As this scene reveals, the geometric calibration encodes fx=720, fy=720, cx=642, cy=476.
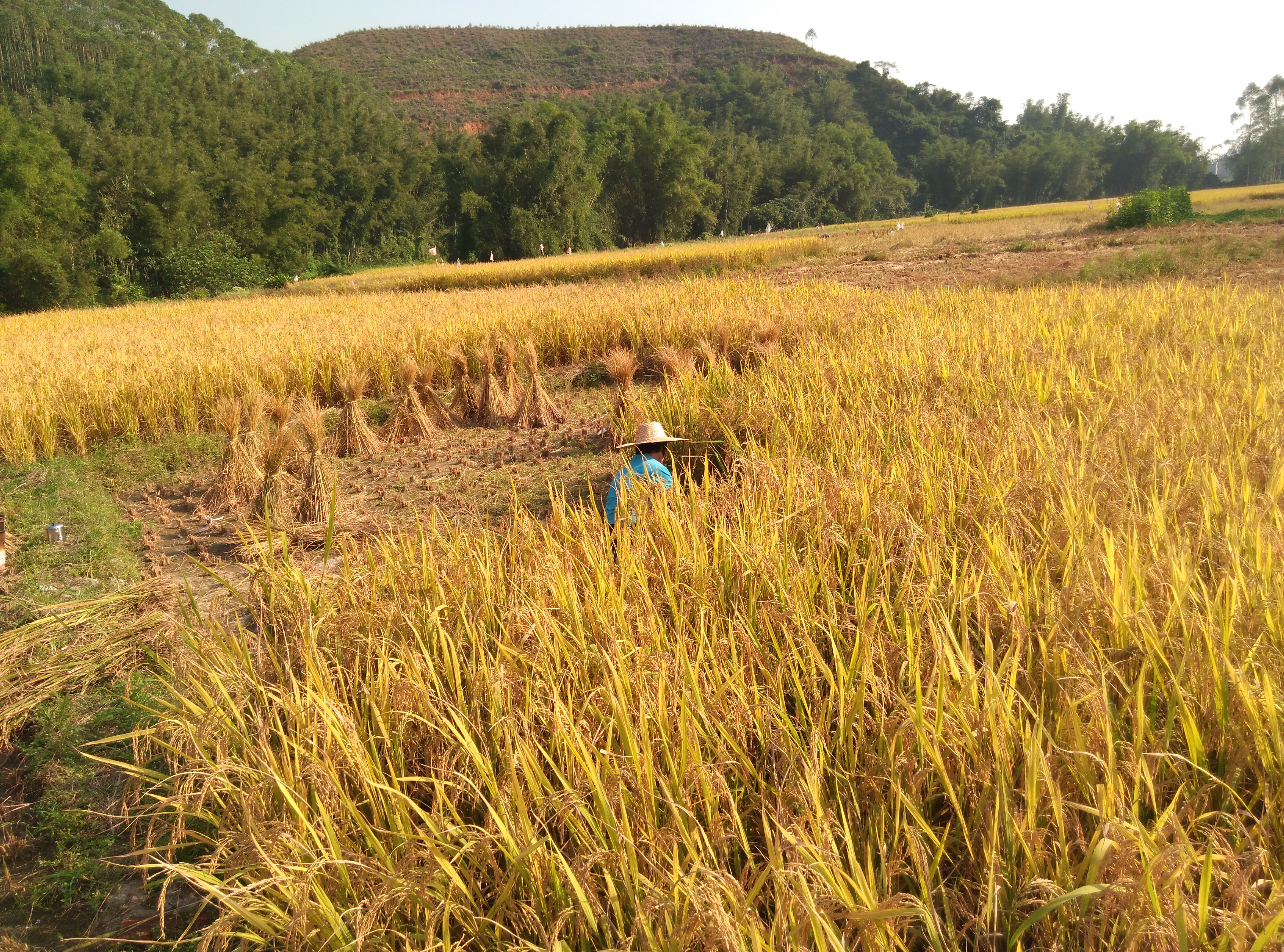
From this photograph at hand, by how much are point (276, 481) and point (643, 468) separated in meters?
2.73

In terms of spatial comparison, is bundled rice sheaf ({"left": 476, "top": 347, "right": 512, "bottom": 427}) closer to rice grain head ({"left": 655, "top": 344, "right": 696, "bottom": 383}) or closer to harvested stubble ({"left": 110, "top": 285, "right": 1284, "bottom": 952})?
rice grain head ({"left": 655, "top": 344, "right": 696, "bottom": 383})

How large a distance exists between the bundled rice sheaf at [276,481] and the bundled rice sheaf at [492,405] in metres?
1.91

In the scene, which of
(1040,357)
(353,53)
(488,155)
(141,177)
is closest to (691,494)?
(1040,357)

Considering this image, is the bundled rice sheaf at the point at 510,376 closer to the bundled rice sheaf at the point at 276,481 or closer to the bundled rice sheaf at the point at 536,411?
the bundled rice sheaf at the point at 536,411

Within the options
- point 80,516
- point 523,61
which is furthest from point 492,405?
→ point 523,61

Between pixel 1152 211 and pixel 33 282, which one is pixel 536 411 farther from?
pixel 33 282

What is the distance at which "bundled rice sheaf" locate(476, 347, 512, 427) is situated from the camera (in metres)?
6.92

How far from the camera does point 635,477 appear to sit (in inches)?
125

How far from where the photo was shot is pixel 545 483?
508 cm

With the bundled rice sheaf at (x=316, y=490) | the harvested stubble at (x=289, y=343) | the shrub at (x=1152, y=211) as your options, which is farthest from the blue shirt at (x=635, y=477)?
the shrub at (x=1152, y=211)

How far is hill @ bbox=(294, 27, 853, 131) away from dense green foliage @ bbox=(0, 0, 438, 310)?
24.4 meters

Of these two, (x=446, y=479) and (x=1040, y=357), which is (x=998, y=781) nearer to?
(x=1040, y=357)

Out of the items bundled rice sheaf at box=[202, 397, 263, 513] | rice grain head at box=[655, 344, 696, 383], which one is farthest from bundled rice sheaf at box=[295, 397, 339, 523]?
rice grain head at box=[655, 344, 696, 383]

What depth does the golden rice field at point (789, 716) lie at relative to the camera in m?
Result: 1.19
